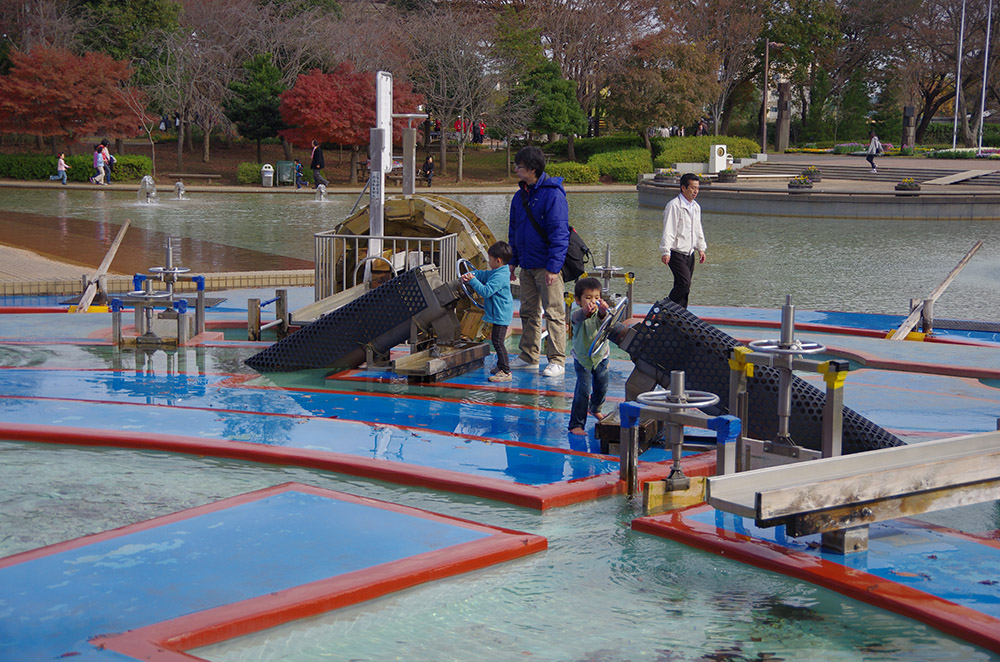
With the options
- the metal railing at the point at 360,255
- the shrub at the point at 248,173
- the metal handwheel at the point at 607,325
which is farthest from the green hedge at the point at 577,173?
the metal handwheel at the point at 607,325

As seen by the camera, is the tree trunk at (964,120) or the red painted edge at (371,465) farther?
the tree trunk at (964,120)

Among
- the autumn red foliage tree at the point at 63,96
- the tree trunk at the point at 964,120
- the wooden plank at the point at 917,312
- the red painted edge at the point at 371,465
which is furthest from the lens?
the tree trunk at the point at 964,120

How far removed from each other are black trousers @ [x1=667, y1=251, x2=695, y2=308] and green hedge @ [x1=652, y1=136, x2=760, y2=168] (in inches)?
1514

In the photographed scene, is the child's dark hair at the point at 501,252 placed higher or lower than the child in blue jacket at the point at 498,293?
higher

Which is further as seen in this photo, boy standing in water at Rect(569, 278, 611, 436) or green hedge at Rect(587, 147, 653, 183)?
green hedge at Rect(587, 147, 653, 183)

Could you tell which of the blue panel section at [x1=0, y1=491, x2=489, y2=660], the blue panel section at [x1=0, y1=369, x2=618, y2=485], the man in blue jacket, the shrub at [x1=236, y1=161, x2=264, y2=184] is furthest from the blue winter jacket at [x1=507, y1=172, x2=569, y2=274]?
the shrub at [x1=236, y1=161, x2=264, y2=184]

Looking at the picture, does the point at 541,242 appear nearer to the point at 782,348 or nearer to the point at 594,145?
the point at 782,348

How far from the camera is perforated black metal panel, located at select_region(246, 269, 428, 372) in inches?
347

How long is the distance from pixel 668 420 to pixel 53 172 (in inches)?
1538

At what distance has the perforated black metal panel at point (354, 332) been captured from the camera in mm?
8812

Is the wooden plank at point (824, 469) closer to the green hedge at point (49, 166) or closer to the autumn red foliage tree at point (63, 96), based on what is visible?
the green hedge at point (49, 166)

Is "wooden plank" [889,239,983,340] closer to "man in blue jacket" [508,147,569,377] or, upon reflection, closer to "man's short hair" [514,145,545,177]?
"man in blue jacket" [508,147,569,377]

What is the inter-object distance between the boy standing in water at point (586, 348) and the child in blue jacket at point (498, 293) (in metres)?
1.76

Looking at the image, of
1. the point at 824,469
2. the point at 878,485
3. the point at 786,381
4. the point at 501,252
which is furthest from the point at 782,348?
the point at 501,252
